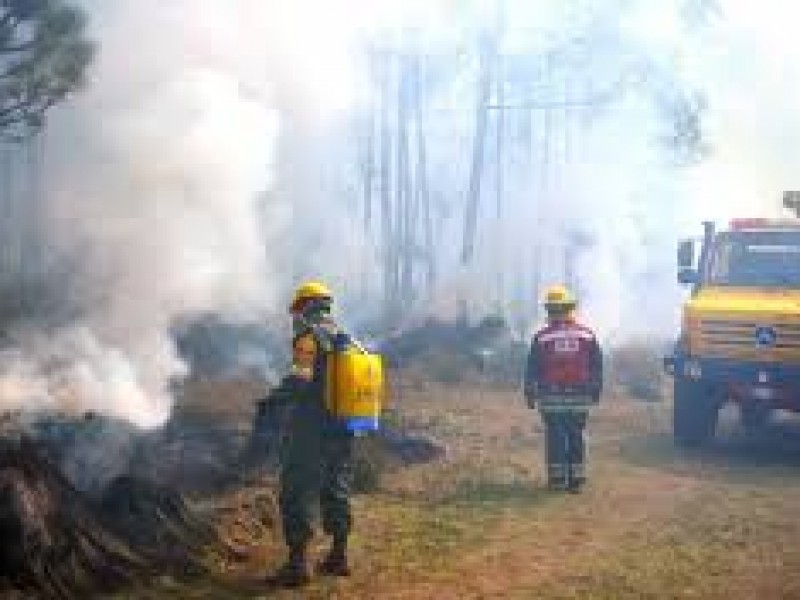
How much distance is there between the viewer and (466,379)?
1973 cm

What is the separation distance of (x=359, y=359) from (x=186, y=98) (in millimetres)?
8931

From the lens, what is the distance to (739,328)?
43.7 feet

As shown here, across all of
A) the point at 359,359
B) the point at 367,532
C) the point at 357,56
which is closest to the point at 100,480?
the point at 367,532

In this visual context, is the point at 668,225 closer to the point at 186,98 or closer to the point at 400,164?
the point at 400,164

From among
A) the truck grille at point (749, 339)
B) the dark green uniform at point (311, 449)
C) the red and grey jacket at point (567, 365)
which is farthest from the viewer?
the truck grille at point (749, 339)

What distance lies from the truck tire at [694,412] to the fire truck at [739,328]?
0.04 feet

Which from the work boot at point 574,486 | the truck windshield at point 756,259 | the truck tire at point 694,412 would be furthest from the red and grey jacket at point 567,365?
the truck windshield at point 756,259

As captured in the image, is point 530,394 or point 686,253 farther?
point 686,253

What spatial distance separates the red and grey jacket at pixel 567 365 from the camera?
36.9 ft

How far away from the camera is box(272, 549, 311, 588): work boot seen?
7688 mm

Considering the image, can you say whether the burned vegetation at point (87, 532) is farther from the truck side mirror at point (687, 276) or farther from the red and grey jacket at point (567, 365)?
the truck side mirror at point (687, 276)

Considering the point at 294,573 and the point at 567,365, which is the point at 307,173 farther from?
the point at 294,573

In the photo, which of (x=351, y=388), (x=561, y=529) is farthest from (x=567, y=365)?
(x=351, y=388)

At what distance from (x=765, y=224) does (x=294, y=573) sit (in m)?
9.14
